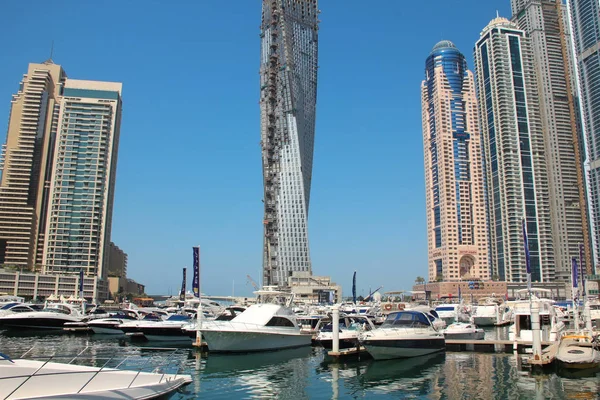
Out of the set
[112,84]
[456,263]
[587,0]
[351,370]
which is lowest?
[351,370]

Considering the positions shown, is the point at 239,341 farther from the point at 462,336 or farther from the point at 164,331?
the point at 462,336

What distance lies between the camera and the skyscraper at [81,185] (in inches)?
6201

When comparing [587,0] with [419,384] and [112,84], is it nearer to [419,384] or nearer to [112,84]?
[112,84]

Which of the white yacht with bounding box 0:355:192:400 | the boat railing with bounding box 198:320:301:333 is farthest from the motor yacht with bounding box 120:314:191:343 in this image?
the white yacht with bounding box 0:355:192:400

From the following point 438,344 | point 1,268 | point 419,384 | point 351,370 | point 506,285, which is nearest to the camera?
point 419,384

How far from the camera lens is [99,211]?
532 ft

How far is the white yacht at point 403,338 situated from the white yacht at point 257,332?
8.19 m

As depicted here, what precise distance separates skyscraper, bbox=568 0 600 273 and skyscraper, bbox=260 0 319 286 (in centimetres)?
8909

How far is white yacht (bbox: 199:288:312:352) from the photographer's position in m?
37.0

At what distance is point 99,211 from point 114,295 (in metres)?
28.1

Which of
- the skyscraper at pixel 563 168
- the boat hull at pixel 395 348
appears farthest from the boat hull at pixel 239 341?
the skyscraper at pixel 563 168

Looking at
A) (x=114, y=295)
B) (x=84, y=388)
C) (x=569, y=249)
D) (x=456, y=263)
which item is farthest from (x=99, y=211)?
(x=569, y=249)

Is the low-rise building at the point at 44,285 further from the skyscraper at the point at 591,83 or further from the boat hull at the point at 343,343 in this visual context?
the skyscraper at the point at 591,83

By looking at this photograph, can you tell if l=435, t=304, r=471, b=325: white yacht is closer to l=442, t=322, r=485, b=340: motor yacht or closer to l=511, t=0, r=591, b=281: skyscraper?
l=442, t=322, r=485, b=340: motor yacht
